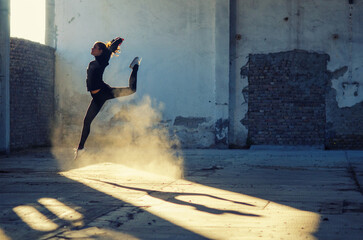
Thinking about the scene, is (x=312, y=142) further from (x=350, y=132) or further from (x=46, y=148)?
(x=46, y=148)

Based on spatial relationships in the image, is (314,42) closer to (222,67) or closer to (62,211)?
(222,67)

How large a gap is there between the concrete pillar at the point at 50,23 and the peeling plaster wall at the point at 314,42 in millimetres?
4159

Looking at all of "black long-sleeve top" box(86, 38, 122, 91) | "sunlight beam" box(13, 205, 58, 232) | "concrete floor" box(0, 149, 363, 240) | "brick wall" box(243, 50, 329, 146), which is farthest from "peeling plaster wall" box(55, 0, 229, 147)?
"sunlight beam" box(13, 205, 58, 232)

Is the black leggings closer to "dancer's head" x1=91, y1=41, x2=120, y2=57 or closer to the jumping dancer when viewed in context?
the jumping dancer

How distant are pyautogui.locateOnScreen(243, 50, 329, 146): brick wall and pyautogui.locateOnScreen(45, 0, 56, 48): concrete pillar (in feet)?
15.1

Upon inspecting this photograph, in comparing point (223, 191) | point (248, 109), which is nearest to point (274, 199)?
point (223, 191)

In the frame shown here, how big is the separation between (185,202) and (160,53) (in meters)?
7.56

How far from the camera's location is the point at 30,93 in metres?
10.9

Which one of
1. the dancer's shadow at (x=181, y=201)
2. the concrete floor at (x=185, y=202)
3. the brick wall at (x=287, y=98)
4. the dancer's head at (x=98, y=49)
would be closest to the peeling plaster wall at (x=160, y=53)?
the brick wall at (x=287, y=98)

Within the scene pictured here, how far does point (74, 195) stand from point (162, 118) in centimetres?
683

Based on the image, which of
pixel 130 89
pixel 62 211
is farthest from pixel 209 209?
pixel 130 89

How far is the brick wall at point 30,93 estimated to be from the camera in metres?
10.3

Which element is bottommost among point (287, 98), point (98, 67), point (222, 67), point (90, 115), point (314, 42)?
point (90, 115)

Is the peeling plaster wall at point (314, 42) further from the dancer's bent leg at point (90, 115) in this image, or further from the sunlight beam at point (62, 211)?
the sunlight beam at point (62, 211)
